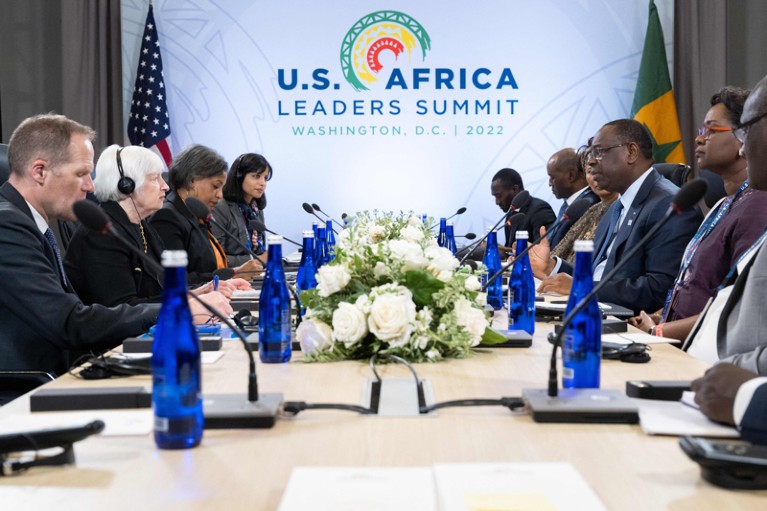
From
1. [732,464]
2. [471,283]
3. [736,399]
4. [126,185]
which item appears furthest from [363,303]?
[126,185]

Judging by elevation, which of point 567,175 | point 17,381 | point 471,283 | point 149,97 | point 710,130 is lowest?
point 17,381

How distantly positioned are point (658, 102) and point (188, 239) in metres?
4.15

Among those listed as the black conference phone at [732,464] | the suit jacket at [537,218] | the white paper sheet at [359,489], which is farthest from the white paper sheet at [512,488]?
the suit jacket at [537,218]

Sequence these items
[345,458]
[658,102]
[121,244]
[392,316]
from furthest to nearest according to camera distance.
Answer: [658,102], [121,244], [392,316], [345,458]

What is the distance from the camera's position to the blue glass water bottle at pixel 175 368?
3.72ft

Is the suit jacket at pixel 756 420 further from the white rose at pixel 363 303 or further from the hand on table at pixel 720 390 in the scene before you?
the white rose at pixel 363 303

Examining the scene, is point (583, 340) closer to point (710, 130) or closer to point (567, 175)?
point (710, 130)

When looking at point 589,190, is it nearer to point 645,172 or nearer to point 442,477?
point 645,172

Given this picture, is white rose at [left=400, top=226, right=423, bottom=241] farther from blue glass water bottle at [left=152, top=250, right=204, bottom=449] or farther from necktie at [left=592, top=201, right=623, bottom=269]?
blue glass water bottle at [left=152, top=250, right=204, bottom=449]

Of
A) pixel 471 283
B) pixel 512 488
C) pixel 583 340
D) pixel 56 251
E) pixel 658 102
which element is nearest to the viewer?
pixel 512 488

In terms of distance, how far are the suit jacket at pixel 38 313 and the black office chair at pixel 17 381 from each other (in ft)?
0.83

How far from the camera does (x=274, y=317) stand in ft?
6.02

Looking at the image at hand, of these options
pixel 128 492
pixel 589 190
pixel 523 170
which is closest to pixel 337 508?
pixel 128 492

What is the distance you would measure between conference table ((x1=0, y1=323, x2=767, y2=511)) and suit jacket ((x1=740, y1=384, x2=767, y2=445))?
11 centimetres
